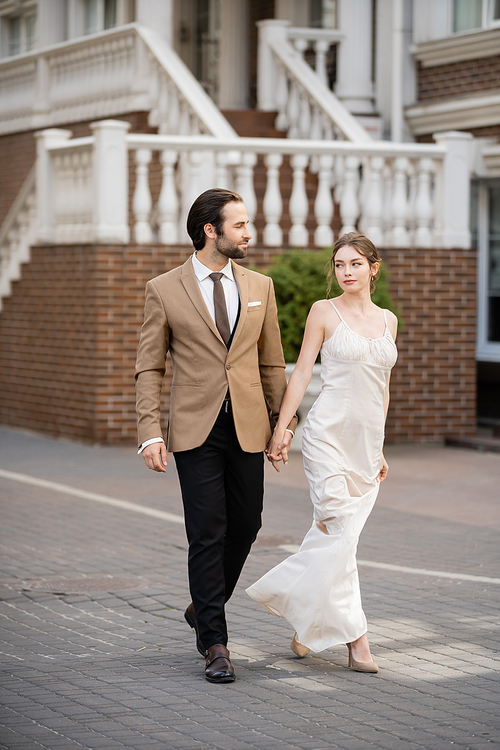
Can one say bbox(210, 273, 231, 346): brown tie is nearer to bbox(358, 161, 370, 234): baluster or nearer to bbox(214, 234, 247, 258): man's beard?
bbox(214, 234, 247, 258): man's beard

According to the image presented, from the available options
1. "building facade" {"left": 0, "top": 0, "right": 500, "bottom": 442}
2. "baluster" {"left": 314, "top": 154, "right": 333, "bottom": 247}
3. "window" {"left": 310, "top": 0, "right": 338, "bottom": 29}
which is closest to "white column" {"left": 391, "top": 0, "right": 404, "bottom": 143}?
"building facade" {"left": 0, "top": 0, "right": 500, "bottom": 442}

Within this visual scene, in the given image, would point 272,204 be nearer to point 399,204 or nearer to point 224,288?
point 399,204

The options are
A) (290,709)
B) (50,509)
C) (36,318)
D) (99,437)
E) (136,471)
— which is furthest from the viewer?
(36,318)

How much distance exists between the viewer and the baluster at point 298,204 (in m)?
13.3

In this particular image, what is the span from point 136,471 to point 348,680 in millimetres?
6579

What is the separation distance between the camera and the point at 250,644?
233 inches

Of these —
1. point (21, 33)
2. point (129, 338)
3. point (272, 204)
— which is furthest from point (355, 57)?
point (21, 33)

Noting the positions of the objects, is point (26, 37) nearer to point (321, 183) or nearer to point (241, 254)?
point (321, 183)

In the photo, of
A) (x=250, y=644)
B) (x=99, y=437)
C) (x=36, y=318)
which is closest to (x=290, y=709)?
(x=250, y=644)

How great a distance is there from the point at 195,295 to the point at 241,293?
21 centimetres

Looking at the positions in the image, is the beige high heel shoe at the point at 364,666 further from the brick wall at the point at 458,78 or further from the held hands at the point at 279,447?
the brick wall at the point at 458,78

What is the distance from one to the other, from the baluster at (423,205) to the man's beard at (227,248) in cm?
821

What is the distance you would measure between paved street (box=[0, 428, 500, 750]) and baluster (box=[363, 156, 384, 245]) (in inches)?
140

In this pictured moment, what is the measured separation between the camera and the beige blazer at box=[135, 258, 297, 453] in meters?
5.37
